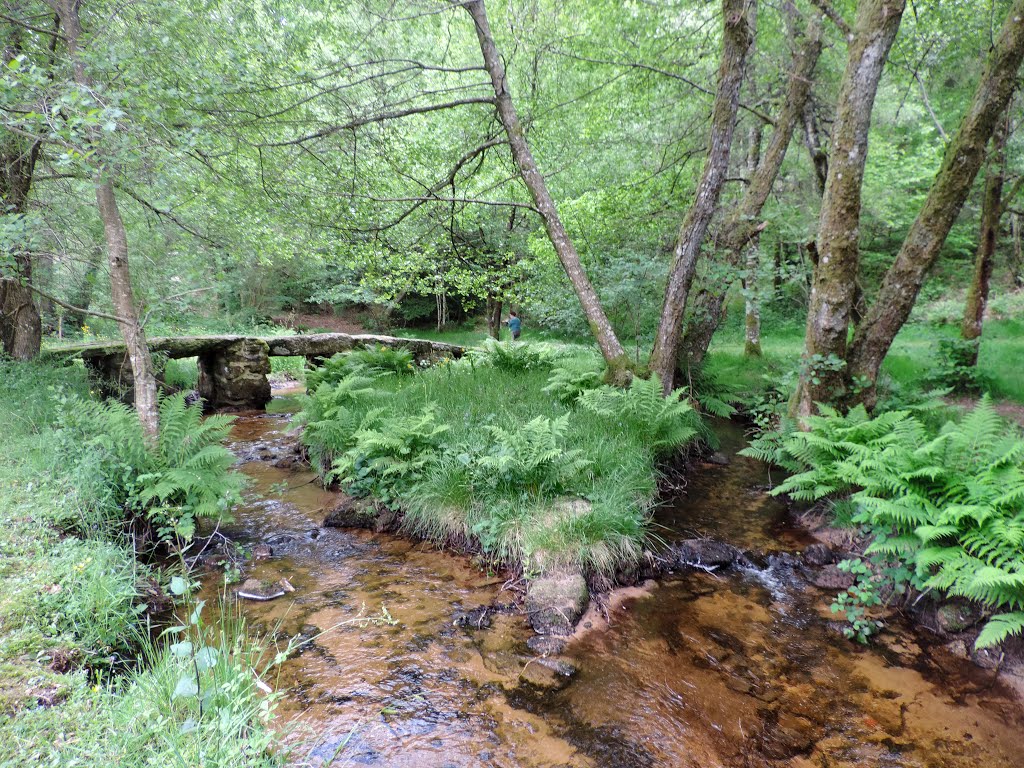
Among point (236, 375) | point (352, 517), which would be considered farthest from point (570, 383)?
point (236, 375)

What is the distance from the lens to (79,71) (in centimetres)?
423

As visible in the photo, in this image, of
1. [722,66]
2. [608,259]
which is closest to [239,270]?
[608,259]

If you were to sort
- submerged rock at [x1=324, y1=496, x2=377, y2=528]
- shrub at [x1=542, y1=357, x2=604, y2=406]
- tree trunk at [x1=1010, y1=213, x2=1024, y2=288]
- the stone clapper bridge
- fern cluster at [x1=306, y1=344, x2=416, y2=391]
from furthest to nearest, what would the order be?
tree trunk at [x1=1010, y1=213, x2=1024, y2=288] → fern cluster at [x1=306, y1=344, x2=416, y2=391] → the stone clapper bridge → shrub at [x1=542, y1=357, x2=604, y2=406] → submerged rock at [x1=324, y1=496, x2=377, y2=528]

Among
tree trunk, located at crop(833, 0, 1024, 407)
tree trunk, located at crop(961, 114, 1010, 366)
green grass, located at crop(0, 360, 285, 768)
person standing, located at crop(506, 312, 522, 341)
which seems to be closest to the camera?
green grass, located at crop(0, 360, 285, 768)

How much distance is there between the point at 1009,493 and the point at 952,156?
4.04m

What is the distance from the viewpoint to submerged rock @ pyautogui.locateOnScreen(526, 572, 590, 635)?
378 centimetres

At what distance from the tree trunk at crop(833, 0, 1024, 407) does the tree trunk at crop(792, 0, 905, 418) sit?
1.23 feet

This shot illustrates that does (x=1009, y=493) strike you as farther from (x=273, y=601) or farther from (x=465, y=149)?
(x=465, y=149)

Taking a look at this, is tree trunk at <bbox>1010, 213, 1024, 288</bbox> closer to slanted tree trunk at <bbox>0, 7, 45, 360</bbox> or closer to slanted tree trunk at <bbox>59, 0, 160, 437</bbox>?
slanted tree trunk at <bbox>59, 0, 160, 437</bbox>

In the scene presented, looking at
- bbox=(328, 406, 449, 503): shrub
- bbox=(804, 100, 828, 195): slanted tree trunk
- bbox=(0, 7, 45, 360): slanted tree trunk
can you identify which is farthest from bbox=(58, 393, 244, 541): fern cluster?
bbox=(804, 100, 828, 195): slanted tree trunk

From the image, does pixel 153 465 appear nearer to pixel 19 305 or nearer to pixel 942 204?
pixel 19 305

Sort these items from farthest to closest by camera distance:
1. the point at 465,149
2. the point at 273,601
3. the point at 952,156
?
the point at 465,149 < the point at 952,156 < the point at 273,601

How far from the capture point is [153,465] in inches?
182

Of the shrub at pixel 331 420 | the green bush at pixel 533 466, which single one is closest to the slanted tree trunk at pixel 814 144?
the green bush at pixel 533 466
